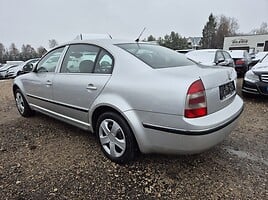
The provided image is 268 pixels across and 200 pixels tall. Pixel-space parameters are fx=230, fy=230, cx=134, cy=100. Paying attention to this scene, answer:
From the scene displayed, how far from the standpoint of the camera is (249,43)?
50.5m

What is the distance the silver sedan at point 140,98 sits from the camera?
6.92 feet

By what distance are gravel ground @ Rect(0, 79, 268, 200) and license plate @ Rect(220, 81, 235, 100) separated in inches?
32.8

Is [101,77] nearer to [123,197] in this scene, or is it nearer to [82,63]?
[82,63]

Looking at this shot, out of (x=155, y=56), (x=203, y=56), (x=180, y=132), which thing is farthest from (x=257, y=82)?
(x=180, y=132)

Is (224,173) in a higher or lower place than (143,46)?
lower

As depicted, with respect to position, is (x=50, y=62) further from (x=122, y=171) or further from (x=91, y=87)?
(x=122, y=171)

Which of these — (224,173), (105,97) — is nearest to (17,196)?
(105,97)

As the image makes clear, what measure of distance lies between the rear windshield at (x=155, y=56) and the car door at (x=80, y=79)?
0.32 meters

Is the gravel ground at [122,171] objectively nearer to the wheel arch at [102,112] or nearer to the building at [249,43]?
the wheel arch at [102,112]

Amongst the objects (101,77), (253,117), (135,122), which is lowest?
(253,117)

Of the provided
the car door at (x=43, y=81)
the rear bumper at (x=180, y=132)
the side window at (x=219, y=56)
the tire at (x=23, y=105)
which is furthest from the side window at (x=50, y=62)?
the side window at (x=219, y=56)

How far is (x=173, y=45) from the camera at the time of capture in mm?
57250

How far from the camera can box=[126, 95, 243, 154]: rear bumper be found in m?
2.09

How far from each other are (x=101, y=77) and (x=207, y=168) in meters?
1.60
